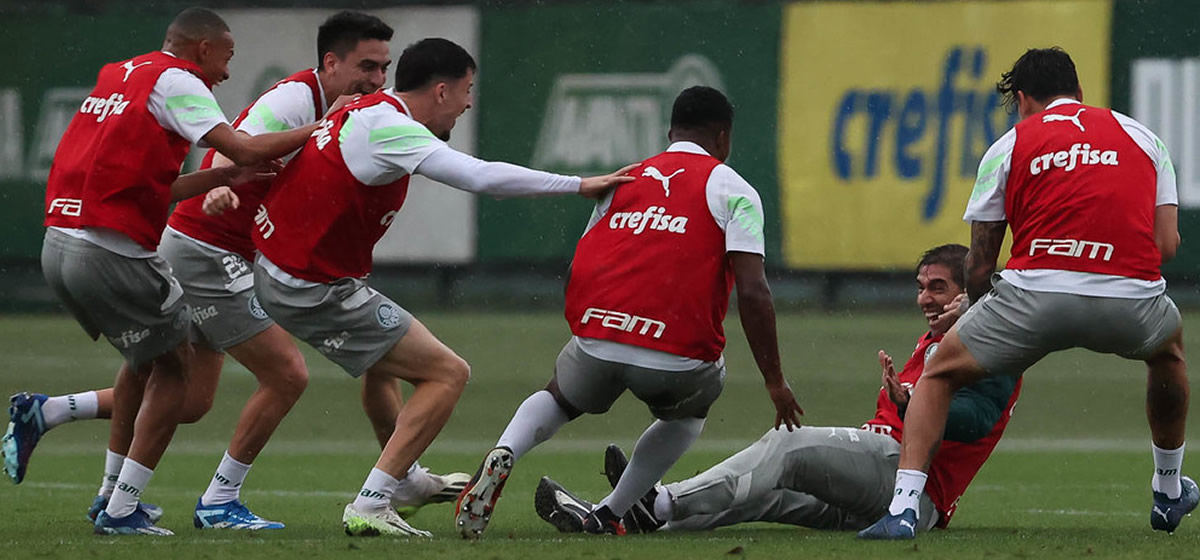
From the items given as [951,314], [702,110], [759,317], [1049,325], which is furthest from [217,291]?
[1049,325]

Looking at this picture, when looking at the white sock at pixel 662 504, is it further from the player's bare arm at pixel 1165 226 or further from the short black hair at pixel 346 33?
the short black hair at pixel 346 33

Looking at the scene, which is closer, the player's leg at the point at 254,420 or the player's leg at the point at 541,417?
the player's leg at the point at 541,417

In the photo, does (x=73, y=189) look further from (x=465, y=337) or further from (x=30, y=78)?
(x=30, y=78)

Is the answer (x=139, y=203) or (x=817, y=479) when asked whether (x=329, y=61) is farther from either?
(x=817, y=479)

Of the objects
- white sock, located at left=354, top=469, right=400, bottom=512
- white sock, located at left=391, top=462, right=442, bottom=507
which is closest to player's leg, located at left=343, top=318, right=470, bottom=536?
white sock, located at left=354, top=469, right=400, bottom=512

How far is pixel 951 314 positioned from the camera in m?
7.41

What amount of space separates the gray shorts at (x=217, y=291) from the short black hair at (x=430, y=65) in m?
1.28

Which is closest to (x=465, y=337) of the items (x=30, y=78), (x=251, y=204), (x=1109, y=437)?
(x=30, y=78)

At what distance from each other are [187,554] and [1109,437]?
7.64m

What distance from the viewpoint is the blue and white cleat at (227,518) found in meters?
7.58

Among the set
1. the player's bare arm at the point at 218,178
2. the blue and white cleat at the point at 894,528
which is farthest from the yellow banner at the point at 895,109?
the blue and white cleat at the point at 894,528

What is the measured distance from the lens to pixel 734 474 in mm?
7262

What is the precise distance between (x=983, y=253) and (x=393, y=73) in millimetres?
13374

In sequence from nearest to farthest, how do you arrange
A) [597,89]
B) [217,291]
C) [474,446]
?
[217,291] < [474,446] < [597,89]
